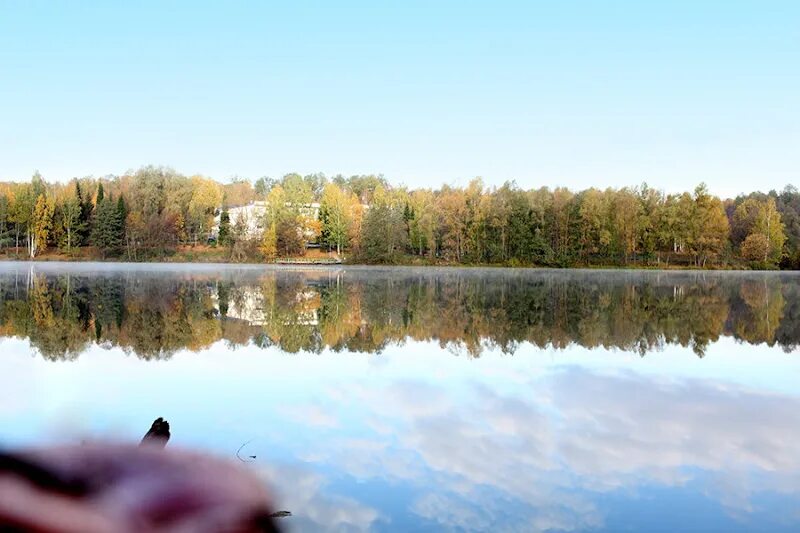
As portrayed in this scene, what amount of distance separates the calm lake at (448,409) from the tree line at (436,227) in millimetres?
57764

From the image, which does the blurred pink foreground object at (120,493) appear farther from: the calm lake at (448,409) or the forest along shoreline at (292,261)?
the forest along shoreline at (292,261)

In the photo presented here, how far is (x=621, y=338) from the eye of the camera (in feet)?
43.3

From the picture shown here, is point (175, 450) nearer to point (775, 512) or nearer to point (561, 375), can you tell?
point (775, 512)

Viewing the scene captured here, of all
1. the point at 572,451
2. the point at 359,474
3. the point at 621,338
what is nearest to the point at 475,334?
the point at 621,338

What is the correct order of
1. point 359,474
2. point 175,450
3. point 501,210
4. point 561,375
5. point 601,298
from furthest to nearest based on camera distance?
point 501,210
point 601,298
point 561,375
point 359,474
point 175,450

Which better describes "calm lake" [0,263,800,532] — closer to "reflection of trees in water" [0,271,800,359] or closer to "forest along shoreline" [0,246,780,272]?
"reflection of trees in water" [0,271,800,359]

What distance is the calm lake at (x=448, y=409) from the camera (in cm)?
446

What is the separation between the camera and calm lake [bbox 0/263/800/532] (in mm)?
4465

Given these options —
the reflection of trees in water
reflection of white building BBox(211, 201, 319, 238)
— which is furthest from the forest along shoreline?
the reflection of trees in water

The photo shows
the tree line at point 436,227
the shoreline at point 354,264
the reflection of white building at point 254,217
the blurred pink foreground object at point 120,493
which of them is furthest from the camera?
the reflection of white building at point 254,217

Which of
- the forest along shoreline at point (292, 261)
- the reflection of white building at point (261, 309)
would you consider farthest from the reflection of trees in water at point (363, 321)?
the forest along shoreline at point (292, 261)

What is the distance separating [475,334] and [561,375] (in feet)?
13.5

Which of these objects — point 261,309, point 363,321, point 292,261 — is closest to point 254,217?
point 292,261

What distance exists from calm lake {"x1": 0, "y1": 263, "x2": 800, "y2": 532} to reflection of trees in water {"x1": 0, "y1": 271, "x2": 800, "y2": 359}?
5.1 inches
